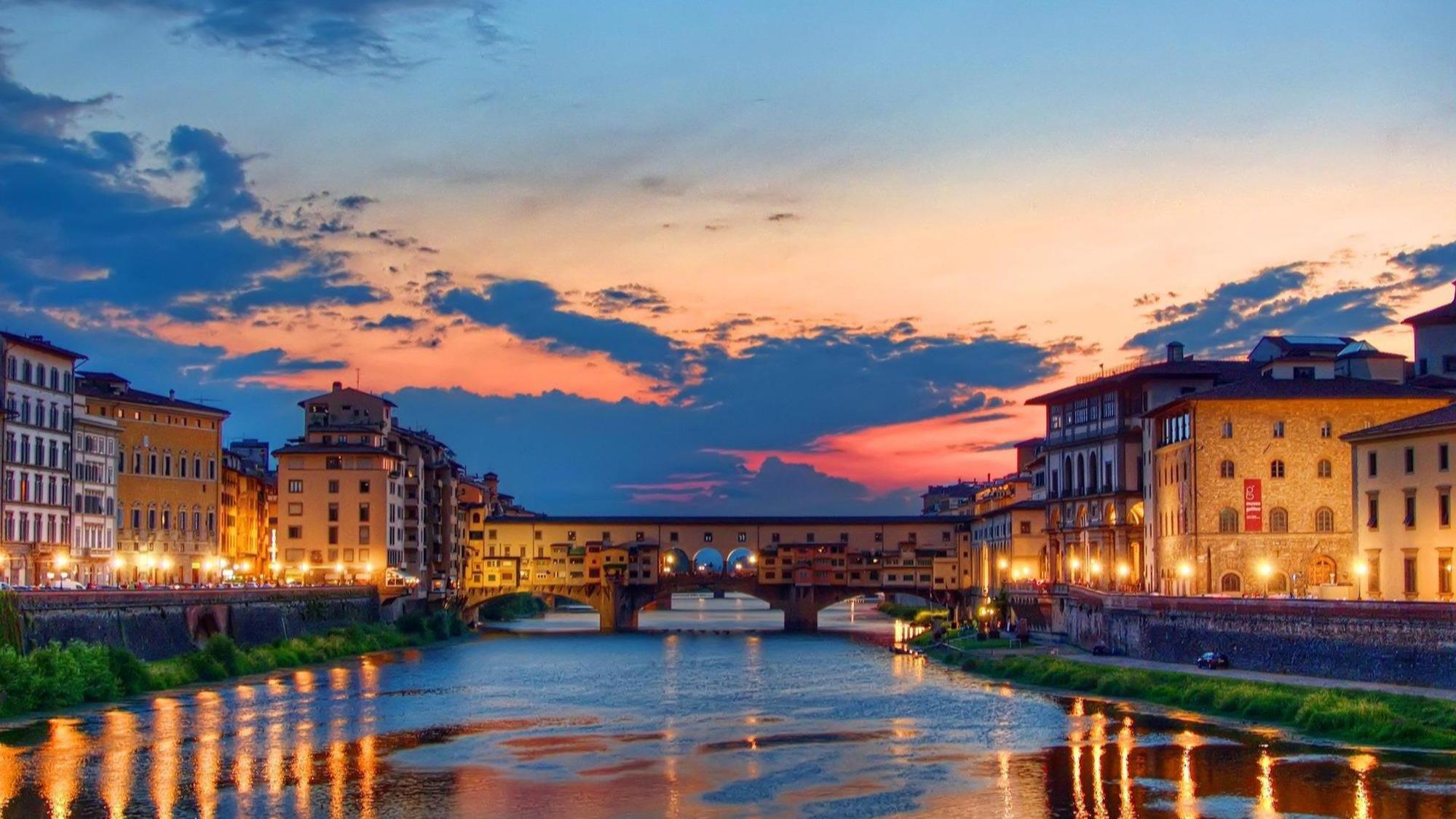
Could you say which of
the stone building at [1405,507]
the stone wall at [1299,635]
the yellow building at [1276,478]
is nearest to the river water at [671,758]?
the stone wall at [1299,635]

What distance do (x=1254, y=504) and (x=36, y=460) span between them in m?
55.8

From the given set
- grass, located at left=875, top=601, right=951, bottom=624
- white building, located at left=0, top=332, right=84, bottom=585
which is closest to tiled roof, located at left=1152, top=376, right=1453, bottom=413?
grass, located at left=875, top=601, right=951, bottom=624

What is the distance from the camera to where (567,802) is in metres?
38.6

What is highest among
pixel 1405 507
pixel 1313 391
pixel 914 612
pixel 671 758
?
pixel 1313 391

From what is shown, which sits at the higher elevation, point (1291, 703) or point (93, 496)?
point (93, 496)

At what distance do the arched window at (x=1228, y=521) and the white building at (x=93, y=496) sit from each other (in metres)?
54.0

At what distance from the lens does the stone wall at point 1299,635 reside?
158 feet

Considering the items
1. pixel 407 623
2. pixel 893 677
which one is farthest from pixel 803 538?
pixel 893 677

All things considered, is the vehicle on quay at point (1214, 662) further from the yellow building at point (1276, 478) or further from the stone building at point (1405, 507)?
the yellow building at point (1276, 478)

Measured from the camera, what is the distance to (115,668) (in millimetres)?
60438

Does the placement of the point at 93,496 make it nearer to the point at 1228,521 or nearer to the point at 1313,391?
the point at 1228,521

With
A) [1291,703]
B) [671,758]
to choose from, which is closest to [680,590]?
[1291,703]

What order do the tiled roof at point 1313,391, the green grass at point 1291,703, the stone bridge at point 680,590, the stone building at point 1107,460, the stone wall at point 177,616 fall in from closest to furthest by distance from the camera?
the green grass at point 1291,703 < the stone wall at point 177,616 < the tiled roof at point 1313,391 < the stone building at point 1107,460 < the stone bridge at point 680,590

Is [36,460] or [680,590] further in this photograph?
[680,590]
